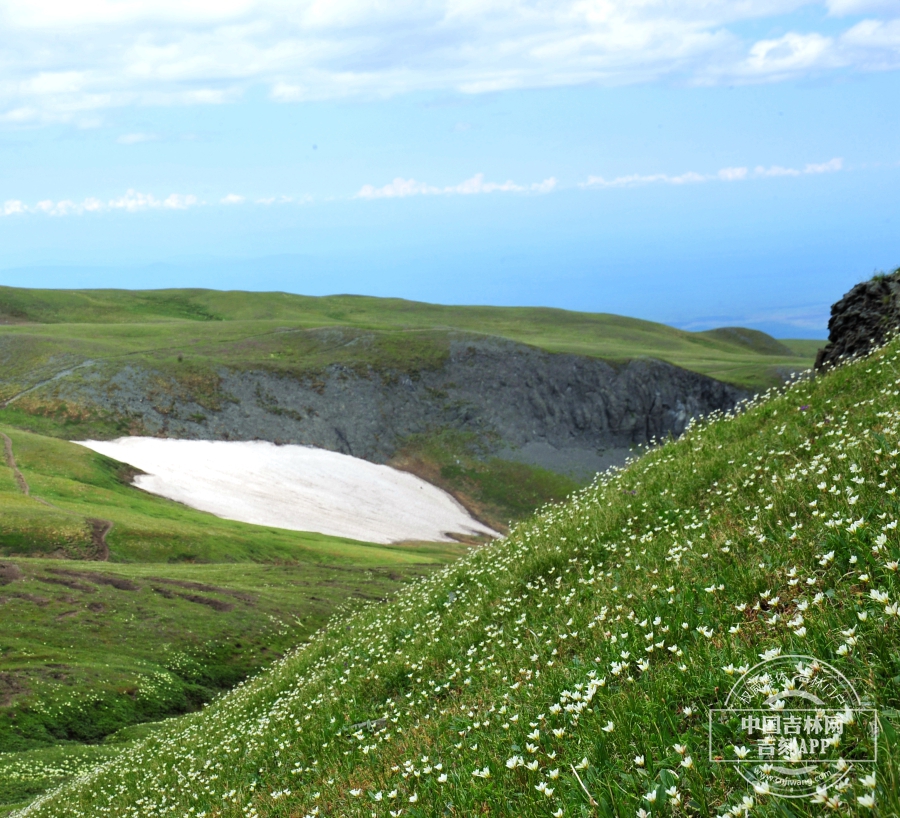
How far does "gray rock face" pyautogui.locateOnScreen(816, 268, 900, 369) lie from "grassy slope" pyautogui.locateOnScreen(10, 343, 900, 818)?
25.7 feet

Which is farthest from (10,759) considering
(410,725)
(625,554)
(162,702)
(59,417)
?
(59,417)

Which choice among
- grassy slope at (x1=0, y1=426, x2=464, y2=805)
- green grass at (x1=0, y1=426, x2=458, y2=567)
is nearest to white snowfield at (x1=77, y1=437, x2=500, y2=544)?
green grass at (x1=0, y1=426, x2=458, y2=567)

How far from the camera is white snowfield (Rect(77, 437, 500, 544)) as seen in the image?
94375 mm

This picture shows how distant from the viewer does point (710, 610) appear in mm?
8641

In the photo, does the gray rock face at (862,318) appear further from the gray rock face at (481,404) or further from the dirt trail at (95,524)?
the gray rock face at (481,404)

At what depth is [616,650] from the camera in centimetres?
879

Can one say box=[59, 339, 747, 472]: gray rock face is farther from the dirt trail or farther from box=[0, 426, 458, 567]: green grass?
the dirt trail

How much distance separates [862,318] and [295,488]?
87883 mm

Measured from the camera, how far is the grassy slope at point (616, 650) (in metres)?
6.61

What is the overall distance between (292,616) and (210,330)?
119594 millimetres
